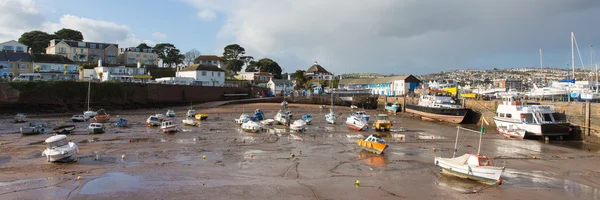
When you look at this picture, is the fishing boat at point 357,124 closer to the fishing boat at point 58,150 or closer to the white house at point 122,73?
the fishing boat at point 58,150

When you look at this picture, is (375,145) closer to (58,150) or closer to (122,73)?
(58,150)

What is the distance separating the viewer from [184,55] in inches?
5246

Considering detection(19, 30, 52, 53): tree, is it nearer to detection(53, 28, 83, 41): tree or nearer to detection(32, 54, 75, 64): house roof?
detection(53, 28, 83, 41): tree

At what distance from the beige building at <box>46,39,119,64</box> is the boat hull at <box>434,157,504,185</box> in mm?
103172

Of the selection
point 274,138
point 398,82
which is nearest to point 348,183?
point 274,138

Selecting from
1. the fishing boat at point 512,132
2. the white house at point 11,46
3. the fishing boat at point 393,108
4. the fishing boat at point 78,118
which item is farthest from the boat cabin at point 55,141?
the white house at point 11,46

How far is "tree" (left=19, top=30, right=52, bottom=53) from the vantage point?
10219cm

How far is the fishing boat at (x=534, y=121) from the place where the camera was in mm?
33250

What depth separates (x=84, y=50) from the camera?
332 feet

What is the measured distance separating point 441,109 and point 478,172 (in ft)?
106

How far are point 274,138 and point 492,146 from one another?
18.5 m

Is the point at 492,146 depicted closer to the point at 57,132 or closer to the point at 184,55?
the point at 57,132

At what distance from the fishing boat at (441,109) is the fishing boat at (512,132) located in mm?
10356

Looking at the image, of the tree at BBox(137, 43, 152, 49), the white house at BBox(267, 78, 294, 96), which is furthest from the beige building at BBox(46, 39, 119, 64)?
the white house at BBox(267, 78, 294, 96)
